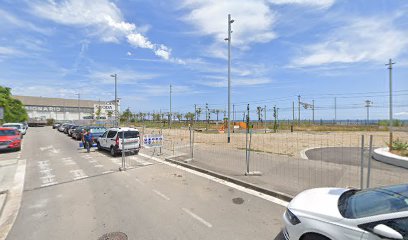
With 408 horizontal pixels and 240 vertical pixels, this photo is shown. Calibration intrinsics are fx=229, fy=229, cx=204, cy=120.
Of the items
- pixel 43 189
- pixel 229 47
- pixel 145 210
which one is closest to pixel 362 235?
pixel 145 210

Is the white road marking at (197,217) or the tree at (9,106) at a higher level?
the tree at (9,106)

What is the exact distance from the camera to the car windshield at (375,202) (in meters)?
3.13

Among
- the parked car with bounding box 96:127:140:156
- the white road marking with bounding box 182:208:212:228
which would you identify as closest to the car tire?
the white road marking with bounding box 182:208:212:228

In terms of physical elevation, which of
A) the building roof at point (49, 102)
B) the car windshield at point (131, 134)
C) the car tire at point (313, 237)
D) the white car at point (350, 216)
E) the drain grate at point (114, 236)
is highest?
the building roof at point (49, 102)

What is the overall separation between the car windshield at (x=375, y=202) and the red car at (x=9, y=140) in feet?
67.6

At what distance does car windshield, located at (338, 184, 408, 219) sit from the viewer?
313 cm

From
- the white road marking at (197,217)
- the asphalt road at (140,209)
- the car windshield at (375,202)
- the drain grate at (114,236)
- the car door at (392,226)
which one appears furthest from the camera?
the white road marking at (197,217)

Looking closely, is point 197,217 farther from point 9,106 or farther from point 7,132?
point 9,106

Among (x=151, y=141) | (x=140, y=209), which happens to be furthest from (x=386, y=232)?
(x=151, y=141)

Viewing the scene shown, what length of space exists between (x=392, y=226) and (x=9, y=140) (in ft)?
69.9

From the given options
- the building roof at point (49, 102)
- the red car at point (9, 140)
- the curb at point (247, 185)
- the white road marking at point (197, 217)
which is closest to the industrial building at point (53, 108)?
the building roof at point (49, 102)

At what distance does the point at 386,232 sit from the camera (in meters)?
2.67

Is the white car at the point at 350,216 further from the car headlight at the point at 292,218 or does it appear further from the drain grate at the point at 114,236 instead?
the drain grate at the point at 114,236

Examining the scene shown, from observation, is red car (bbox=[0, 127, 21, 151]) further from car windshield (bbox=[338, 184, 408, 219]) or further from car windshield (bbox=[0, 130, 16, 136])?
car windshield (bbox=[338, 184, 408, 219])
